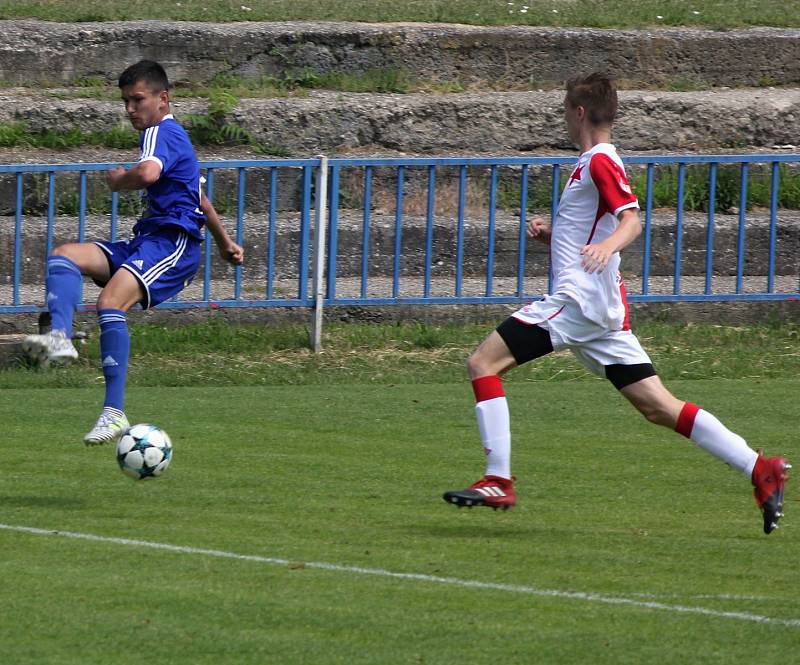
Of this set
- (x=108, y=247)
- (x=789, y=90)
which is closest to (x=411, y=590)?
(x=108, y=247)

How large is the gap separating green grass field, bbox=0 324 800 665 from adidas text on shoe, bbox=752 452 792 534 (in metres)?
0.11

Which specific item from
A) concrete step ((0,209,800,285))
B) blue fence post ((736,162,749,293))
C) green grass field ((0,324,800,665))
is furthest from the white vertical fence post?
blue fence post ((736,162,749,293))

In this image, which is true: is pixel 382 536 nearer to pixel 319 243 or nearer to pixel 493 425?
pixel 493 425

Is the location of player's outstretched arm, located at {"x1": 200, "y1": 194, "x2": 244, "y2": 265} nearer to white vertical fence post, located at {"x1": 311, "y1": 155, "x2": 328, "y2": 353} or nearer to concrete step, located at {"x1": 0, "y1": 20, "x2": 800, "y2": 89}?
white vertical fence post, located at {"x1": 311, "y1": 155, "x2": 328, "y2": 353}

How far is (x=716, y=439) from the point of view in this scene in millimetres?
6363

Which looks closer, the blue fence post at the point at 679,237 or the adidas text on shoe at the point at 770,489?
the adidas text on shoe at the point at 770,489

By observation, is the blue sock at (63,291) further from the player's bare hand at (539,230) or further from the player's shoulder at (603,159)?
the player's shoulder at (603,159)

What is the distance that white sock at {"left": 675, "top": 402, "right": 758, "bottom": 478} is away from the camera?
6324mm

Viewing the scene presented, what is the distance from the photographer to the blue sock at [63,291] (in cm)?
Result: 730

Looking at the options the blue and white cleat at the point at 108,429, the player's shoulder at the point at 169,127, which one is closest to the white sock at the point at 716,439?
the blue and white cleat at the point at 108,429

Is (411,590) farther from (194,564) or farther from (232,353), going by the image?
(232,353)

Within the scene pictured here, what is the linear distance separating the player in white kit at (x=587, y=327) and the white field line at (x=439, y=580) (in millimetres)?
889

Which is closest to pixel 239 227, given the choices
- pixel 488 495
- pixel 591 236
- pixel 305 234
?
pixel 305 234

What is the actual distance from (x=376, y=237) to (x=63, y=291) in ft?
21.2
